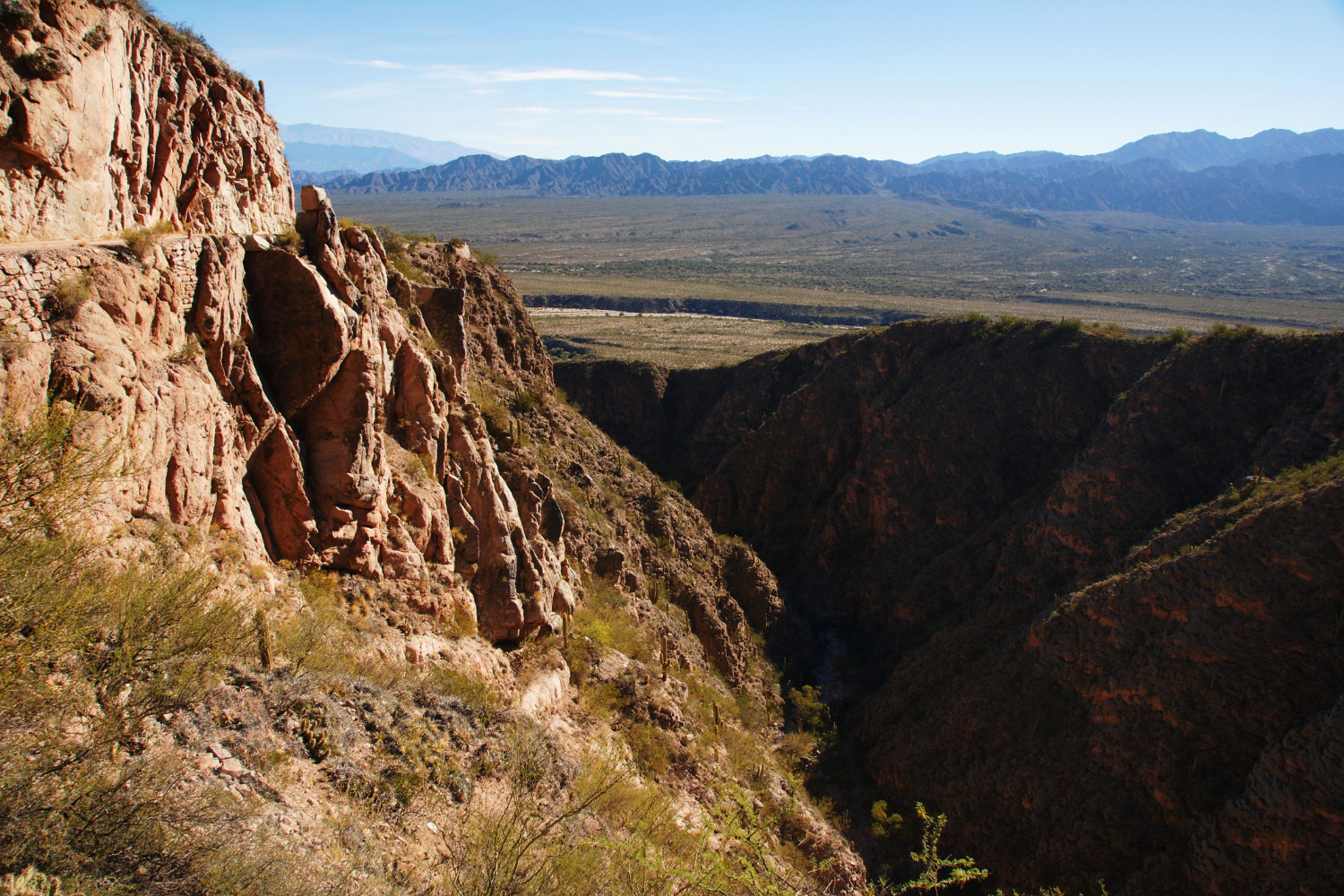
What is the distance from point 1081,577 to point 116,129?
26360mm

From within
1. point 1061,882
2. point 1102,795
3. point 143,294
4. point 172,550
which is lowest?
point 1061,882

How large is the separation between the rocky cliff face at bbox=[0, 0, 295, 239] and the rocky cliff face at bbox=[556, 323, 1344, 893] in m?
22.1

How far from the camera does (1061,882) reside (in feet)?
57.9

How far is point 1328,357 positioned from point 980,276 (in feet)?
391

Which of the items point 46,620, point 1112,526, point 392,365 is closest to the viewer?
point 46,620

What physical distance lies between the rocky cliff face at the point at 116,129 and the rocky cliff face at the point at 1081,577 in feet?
72.5

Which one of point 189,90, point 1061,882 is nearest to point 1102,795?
point 1061,882

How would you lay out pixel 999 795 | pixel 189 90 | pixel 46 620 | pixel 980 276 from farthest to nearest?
pixel 980 276 < pixel 999 795 < pixel 189 90 < pixel 46 620

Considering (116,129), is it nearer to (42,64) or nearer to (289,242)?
(42,64)

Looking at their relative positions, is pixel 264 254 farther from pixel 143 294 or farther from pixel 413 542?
pixel 413 542

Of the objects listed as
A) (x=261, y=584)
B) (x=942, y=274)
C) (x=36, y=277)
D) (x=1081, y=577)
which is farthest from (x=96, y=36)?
(x=942, y=274)

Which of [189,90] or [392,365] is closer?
[189,90]

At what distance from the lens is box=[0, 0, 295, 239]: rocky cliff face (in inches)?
346

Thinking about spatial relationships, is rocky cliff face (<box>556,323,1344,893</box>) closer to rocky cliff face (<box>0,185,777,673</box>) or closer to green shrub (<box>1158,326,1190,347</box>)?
green shrub (<box>1158,326,1190,347</box>)
